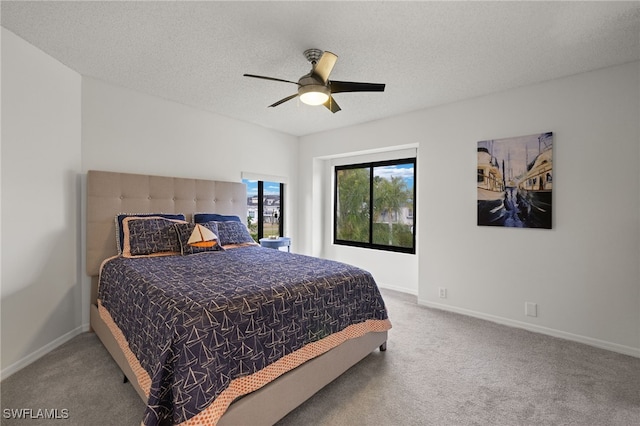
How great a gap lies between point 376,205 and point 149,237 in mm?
3257

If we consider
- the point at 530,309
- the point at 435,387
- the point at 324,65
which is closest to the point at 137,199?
the point at 324,65

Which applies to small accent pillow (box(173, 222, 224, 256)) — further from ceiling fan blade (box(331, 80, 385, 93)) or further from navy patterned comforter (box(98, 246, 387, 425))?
ceiling fan blade (box(331, 80, 385, 93))

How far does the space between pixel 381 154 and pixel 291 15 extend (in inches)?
117

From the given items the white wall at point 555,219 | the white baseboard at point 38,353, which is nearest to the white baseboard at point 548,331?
the white wall at point 555,219

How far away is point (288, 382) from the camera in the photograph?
1702mm

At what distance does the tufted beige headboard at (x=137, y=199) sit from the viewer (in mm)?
2844

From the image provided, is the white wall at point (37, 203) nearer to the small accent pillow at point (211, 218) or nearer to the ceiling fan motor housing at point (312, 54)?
the small accent pillow at point (211, 218)

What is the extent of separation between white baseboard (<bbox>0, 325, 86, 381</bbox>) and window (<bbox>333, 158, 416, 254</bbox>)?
12.2ft

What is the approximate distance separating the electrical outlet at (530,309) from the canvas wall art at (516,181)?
795 mm

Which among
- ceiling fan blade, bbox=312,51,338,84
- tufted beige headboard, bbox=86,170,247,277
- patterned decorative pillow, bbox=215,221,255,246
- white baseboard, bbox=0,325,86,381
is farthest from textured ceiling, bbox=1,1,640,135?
white baseboard, bbox=0,325,86,381

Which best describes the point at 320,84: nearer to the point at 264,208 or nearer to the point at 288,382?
the point at 288,382

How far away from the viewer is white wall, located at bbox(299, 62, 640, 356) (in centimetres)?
257

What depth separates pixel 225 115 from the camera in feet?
13.3

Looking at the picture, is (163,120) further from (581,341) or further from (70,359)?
(581,341)
